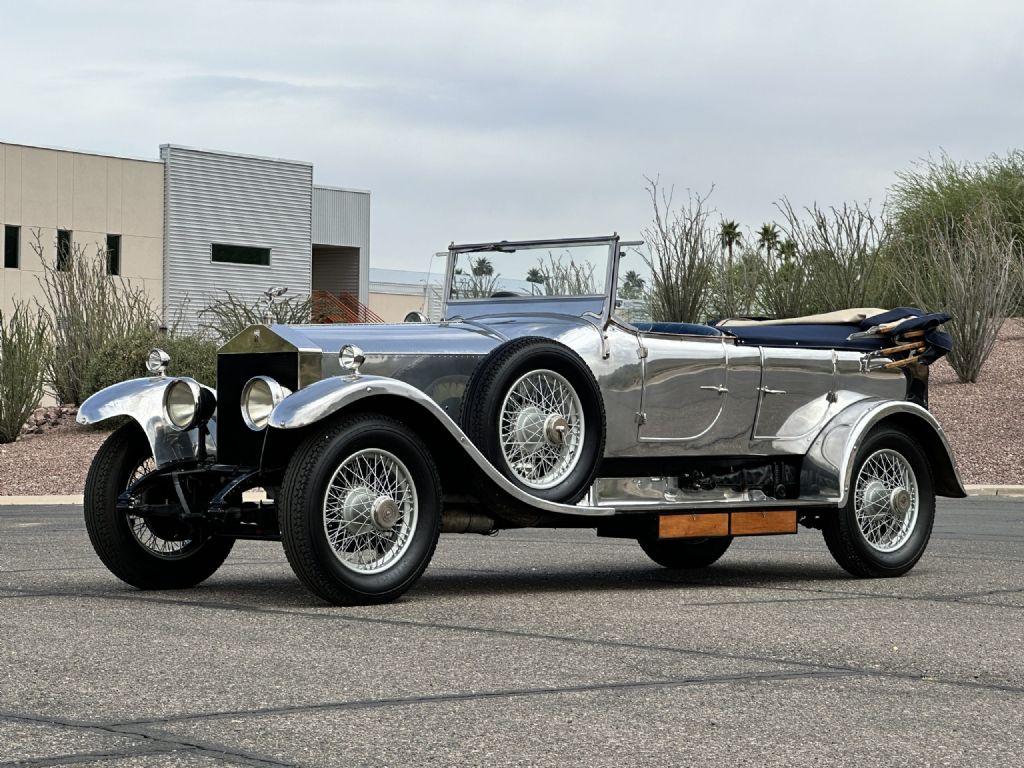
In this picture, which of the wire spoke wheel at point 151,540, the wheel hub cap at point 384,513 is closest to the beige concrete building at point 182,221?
the wire spoke wheel at point 151,540

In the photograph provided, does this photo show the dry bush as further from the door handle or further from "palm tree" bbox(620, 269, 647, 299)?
Answer: the door handle

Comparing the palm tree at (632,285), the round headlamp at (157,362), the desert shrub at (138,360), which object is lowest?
the desert shrub at (138,360)

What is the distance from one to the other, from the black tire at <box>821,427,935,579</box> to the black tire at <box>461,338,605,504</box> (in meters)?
1.88

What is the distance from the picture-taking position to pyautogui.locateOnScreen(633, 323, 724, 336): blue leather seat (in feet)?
29.7

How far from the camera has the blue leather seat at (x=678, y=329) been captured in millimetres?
9062

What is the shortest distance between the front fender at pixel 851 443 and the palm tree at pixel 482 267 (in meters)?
2.36

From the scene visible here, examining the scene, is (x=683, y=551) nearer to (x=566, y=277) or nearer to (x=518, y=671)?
(x=566, y=277)

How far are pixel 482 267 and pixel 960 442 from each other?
1345 centimetres

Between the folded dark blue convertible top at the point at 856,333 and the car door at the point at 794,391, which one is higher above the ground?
the folded dark blue convertible top at the point at 856,333

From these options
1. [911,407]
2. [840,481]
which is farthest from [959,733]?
[911,407]

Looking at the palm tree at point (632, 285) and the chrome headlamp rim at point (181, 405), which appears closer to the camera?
the chrome headlamp rim at point (181, 405)

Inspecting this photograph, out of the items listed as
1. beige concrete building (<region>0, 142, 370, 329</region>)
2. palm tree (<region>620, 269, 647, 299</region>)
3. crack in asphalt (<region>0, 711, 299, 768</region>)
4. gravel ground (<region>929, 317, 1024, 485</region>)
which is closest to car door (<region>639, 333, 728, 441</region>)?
palm tree (<region>620, 269, 647, 299</region>)

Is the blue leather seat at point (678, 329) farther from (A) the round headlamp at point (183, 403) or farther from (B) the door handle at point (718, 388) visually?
(A) the round headlamp at point (183, 403)

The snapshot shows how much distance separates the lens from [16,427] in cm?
2270
